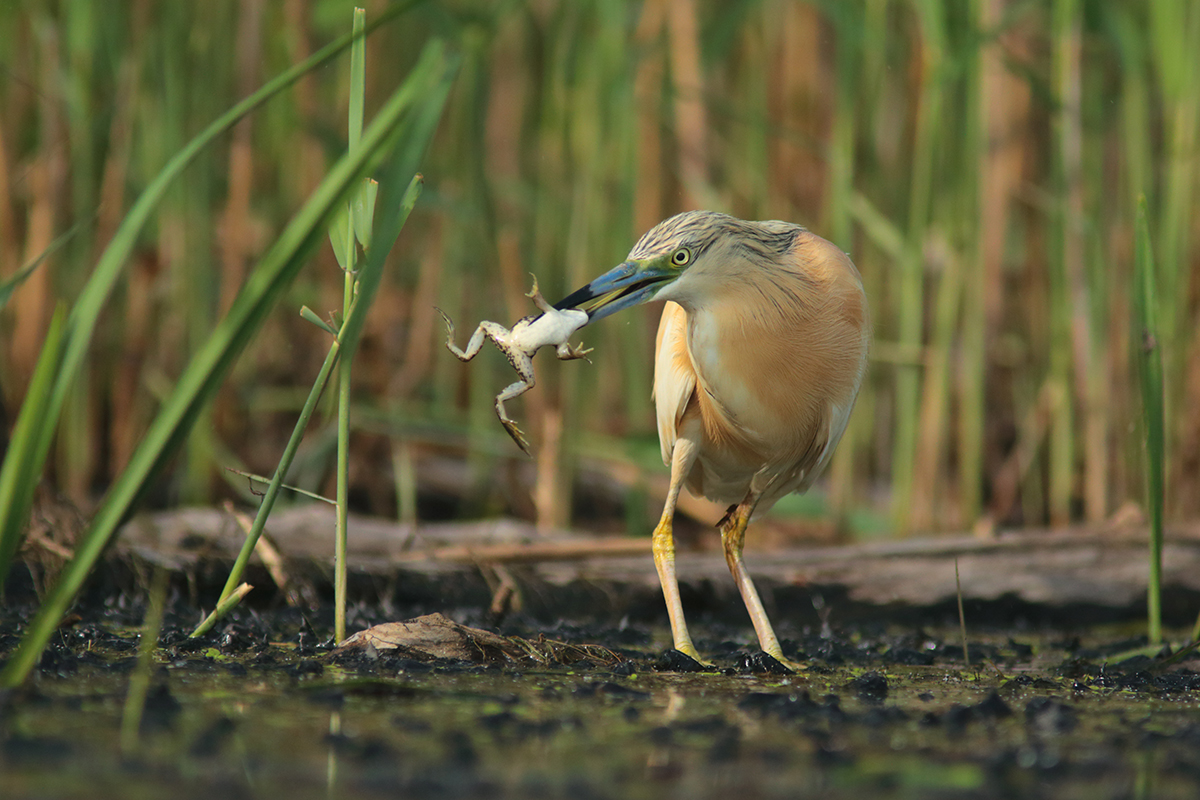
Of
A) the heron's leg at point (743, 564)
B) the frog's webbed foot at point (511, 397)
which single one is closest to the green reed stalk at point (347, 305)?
the frog's webbed foot at point (511, 397)

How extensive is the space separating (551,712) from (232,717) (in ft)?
1.77

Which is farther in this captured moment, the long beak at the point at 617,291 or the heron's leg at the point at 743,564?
the heron's leg at the point at 743,564

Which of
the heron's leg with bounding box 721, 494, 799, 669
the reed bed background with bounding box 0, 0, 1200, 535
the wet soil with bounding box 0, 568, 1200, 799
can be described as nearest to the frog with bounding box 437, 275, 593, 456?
the wet soil with bounding box 0, 568, 1200, 799

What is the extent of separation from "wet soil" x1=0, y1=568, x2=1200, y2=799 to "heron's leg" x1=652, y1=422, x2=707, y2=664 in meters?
0.11

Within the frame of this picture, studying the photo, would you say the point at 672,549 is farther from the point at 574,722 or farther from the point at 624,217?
the point at 624,217

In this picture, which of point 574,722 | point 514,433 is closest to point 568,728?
point 574,722

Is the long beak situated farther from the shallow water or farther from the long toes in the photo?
the shallow water

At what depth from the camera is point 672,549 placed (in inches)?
127

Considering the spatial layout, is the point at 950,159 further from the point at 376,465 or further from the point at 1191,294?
the point at 376,465

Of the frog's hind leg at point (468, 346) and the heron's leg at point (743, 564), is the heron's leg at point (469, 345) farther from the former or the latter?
the heron's leg at point (743, 564)

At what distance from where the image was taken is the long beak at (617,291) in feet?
8.93

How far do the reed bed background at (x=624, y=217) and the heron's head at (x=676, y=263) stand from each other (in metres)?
1.32

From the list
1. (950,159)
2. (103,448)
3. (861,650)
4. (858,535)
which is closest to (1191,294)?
(950,159)

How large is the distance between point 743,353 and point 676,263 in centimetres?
36
